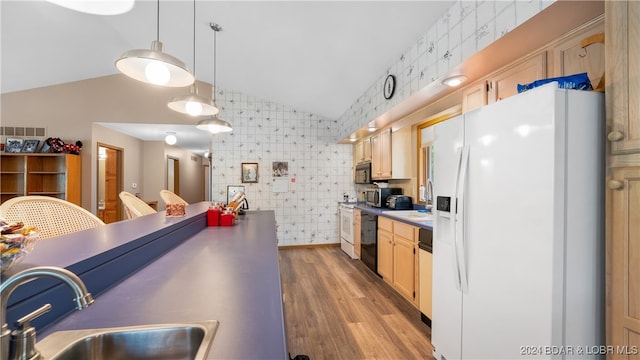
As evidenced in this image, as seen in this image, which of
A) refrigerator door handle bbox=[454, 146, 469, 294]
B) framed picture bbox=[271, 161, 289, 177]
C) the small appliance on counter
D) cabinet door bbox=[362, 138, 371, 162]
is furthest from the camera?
framed picture bbox=[271, 161, 289, 177]

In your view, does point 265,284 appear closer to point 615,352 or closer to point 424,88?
point 615,352

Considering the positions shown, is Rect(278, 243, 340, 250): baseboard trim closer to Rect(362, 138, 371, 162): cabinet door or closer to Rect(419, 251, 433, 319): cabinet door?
Rect(362, 138, 371, 162): cabinet door

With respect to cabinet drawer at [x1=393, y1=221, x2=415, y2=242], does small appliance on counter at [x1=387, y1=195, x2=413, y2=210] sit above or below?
above

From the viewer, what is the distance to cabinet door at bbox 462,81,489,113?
79.7 inches

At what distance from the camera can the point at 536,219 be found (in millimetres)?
1231

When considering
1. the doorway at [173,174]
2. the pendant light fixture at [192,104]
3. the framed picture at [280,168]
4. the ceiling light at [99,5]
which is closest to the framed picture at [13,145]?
the doorway at [173,174]

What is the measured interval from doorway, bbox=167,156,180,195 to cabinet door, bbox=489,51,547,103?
7633 millimetres

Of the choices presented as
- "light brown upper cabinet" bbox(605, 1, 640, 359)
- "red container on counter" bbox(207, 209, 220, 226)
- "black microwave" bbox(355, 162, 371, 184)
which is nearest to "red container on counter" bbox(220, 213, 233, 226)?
"red container on counter" bbox(207, 209, 220, 226)

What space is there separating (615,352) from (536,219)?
56 centimetres

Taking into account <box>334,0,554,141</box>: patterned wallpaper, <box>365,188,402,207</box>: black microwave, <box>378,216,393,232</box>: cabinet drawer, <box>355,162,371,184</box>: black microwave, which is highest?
<box>334,0,554,141</box>: patterned wallpaper

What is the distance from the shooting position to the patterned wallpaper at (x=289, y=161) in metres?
5.31

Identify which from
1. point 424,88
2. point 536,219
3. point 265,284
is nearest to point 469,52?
point 424,88

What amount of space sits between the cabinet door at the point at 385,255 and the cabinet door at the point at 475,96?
158 cm

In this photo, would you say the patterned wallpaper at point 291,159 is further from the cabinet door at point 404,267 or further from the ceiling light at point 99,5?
the ceiling light at point 99,5
